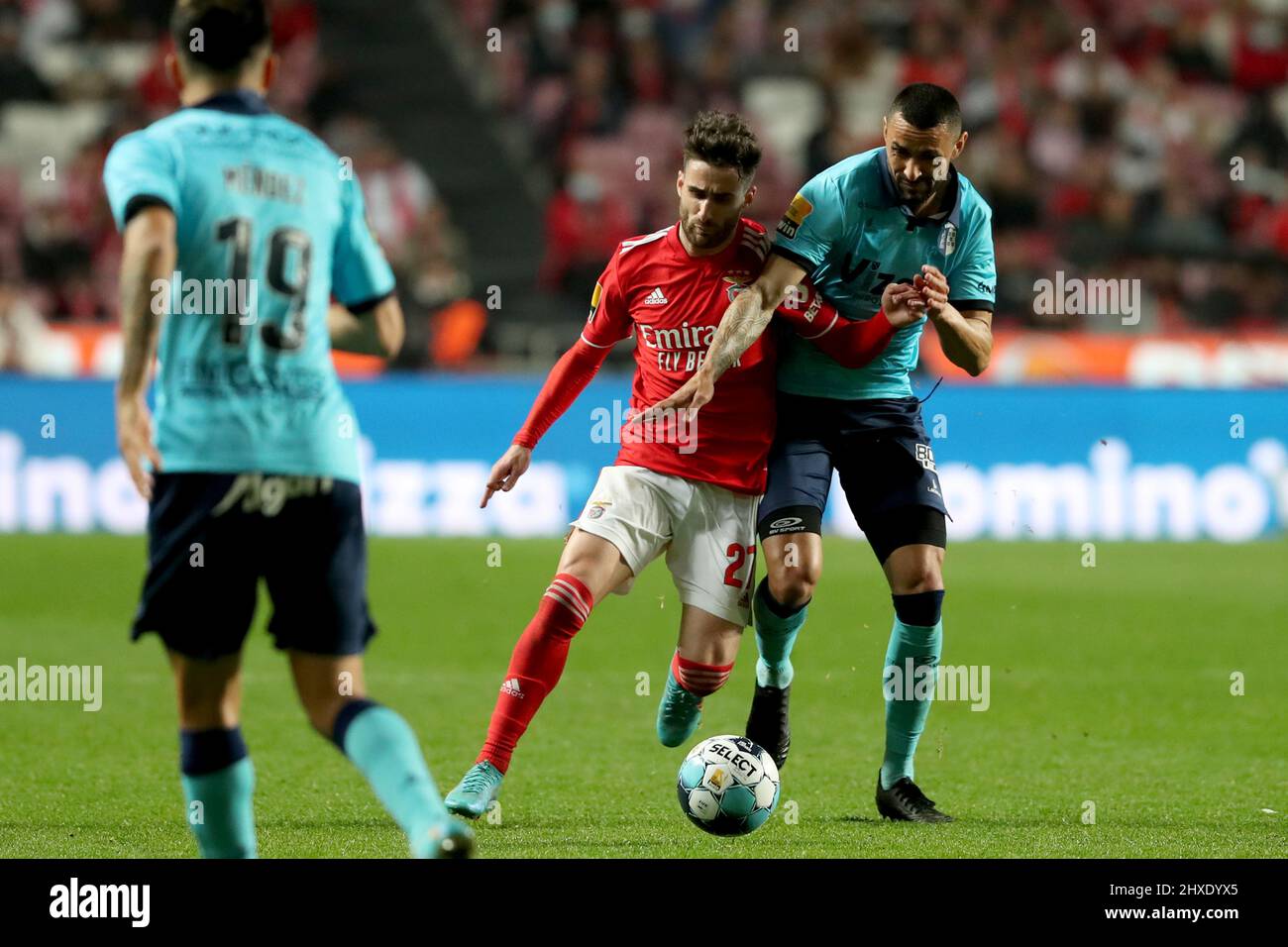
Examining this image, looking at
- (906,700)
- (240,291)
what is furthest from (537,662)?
(240,291)

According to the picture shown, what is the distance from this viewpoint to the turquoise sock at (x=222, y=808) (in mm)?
4286

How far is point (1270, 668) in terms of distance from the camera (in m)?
9.69

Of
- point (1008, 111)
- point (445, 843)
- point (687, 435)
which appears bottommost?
point (445, 843)

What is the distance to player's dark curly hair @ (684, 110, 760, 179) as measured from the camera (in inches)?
229

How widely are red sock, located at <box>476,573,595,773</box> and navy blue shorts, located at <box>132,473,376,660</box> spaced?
5.61 feet

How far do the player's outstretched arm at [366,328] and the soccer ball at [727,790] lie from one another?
1.93 meters

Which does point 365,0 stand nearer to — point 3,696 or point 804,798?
point 3,696

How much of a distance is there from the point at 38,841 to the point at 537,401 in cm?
211

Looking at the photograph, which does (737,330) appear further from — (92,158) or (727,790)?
(92,158)

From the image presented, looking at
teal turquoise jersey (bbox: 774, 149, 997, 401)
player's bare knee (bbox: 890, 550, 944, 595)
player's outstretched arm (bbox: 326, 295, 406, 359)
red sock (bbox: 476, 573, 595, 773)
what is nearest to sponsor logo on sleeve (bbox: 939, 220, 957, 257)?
teal turquoise jersey (bbox: 774, 149, 997, 401)

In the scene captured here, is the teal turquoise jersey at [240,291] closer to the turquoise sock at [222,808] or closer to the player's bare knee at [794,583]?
the turquoise sock at [222,808]

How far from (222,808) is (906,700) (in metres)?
2.69

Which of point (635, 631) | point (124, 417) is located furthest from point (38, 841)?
point (635, 631)

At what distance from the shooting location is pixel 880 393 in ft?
21.2
